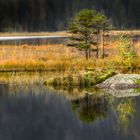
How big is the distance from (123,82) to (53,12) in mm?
102244

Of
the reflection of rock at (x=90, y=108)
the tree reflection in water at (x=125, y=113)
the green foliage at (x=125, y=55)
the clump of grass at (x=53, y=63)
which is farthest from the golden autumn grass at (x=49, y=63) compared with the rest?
the tree reflection in water at (x=125, y=113)

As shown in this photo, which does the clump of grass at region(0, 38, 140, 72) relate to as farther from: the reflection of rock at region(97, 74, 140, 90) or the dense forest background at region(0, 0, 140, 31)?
the dense forest background at region(0, 0, 140, 31)

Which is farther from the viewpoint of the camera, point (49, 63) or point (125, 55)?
point (49, 63)

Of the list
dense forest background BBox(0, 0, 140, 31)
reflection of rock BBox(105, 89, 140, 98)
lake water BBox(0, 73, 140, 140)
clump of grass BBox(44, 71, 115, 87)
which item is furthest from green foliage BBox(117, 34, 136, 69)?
dense forest background BBox(0, 0, 140, 31)

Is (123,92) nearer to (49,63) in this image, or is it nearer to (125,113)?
(125,113)

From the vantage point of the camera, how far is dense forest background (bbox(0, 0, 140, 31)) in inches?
5272

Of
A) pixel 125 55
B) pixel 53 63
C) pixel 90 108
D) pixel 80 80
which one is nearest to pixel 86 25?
pixel 53 63

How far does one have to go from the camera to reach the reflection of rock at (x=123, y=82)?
41.4m

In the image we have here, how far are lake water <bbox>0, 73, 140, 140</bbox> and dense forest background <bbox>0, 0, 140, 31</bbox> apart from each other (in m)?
91.2

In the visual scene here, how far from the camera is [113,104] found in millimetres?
36031

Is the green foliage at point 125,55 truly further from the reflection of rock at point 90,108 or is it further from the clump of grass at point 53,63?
the reflection of rock at point 90,108

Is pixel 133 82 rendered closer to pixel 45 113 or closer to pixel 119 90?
pixel 119 90

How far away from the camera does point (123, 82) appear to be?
137 ft

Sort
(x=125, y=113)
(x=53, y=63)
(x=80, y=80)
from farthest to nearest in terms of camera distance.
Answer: (x=53, y=63)
(x=80, y=80)
(x=125, y=113)
